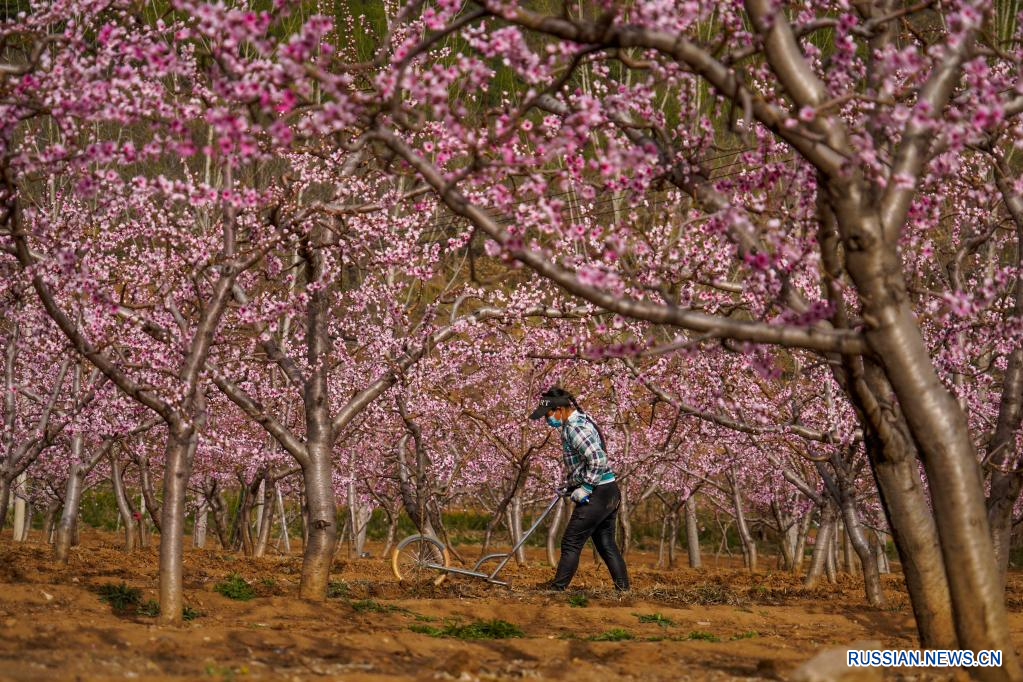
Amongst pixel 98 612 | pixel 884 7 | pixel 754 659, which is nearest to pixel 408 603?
pixel 98 612

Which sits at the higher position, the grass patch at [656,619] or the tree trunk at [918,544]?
the tree trunk at [918,544]

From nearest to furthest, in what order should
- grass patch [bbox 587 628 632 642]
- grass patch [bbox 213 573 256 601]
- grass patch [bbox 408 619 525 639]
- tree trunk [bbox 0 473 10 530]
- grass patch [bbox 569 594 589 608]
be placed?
grass patch [bbox 408 619 525 639], grass patch [bbox 587 628 632 642], grass patch [bbox 213 573 256 601], grass patch [bbox 569 594 589 608], tree trunk [bbox 0 473 10 530]

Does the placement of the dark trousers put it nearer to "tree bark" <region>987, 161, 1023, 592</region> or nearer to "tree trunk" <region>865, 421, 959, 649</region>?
"tree bark" <region>987, 161, 1023, 592</region>

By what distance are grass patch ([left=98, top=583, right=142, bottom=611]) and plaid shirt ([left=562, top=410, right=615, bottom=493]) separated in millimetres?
4852

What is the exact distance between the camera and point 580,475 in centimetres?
1231

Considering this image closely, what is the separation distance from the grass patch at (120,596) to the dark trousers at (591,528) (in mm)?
4739

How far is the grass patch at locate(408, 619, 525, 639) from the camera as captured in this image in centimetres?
852

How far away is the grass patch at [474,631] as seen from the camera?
8.52 metres

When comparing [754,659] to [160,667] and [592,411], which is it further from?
[592,411]

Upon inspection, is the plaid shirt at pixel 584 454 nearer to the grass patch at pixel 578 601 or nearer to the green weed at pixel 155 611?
the grass patch at pixel 578 601

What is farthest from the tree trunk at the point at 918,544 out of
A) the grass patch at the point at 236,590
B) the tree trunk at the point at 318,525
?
the grass patch at the point at 236,590

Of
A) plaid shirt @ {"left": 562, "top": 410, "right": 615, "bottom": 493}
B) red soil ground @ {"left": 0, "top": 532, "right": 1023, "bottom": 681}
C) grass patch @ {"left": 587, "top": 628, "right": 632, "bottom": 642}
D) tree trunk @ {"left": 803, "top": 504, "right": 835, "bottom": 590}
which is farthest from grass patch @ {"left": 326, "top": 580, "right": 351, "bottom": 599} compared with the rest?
Answer: tree trunk @ {"left": 803, "top": 504, "right": 835, "bottom": 590}

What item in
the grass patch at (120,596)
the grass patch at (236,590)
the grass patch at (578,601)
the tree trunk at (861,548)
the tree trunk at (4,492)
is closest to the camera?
the grass patch at (120,596)

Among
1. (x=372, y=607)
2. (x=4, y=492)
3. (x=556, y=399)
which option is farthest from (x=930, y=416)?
(x=4, y=492)
